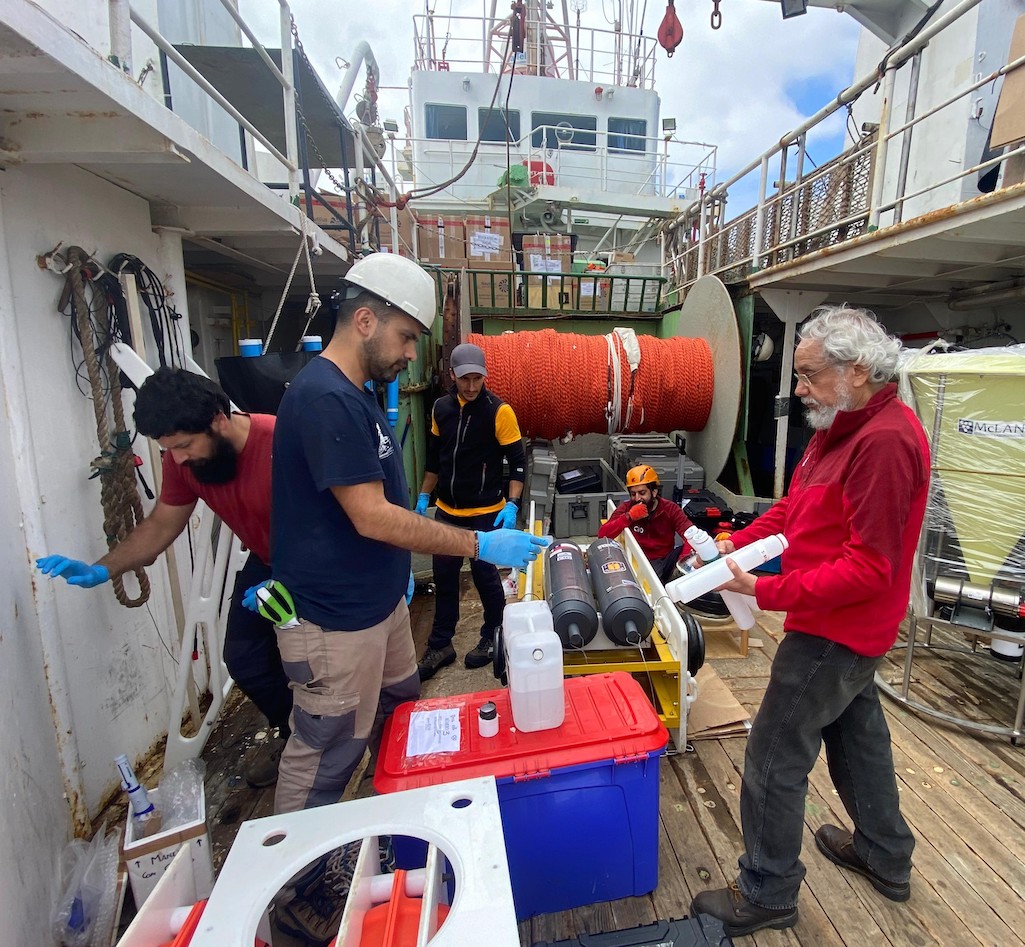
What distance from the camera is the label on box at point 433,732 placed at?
67.1 inches

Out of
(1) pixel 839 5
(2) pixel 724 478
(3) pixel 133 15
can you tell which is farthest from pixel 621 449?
(3) pixel 133 15

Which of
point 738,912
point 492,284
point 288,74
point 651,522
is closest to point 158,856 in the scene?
point 738,912

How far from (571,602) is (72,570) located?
1.92 metres

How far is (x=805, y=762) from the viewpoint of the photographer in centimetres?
164

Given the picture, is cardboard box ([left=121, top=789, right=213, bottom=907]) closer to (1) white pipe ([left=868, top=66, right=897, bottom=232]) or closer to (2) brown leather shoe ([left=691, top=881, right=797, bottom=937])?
(2) brown leather shoe ([left=691, top=881, right=797, bottom=937])

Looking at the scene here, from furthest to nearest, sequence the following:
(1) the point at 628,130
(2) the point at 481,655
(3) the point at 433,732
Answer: (1) the point at 628,130
(2) the point at 481,655
(3) the point at 433,732

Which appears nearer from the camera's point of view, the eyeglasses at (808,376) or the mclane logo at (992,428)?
the eyeglasses at (808,376)

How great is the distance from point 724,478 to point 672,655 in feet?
12.7

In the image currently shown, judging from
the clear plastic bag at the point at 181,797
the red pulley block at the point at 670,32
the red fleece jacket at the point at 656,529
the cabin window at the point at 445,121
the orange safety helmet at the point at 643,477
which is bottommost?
the clear plastic bag at the point at 181,797

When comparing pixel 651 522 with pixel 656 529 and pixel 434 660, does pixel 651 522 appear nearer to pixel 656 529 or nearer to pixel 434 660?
pixel 656 529

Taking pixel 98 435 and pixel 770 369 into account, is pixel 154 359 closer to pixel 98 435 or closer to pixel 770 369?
pixel 98 435

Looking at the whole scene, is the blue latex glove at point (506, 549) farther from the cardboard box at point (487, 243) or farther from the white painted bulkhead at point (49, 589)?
the cardboard box at point (487, 243)

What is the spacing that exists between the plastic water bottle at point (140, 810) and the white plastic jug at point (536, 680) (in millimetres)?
1203

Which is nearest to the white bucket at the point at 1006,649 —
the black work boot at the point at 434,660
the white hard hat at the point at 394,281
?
the black work boot at the point at 434,660
